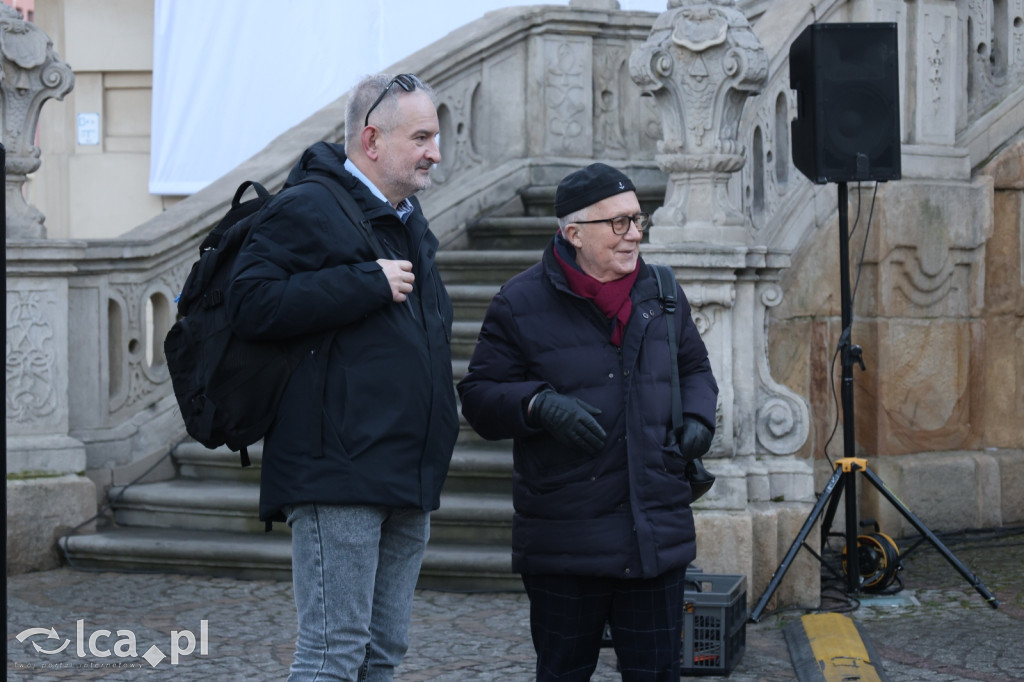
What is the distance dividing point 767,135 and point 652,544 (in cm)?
428

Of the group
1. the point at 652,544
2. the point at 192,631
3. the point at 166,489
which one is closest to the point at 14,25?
the point at 166,489

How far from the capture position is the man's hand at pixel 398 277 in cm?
368

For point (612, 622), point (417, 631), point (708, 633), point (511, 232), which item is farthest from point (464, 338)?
point (612, 622)

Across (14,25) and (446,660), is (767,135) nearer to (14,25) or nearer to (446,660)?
(446,660)

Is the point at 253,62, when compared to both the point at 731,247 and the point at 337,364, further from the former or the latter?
the point at 337,364

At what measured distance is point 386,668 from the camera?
12.7 ft

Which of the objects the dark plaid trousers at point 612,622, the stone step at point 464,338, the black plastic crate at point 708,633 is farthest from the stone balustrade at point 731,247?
the dark plaid trousers at point 612,622

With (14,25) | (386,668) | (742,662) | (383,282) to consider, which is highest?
(14,25)

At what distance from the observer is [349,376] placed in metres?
3.66

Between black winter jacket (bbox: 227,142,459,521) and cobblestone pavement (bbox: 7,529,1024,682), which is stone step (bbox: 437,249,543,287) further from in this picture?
black winter jacket (bbox: 227,142,459,521)

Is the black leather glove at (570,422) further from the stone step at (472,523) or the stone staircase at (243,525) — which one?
the stone step at (472,523)

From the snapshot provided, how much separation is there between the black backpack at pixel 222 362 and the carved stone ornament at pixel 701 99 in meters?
3.42

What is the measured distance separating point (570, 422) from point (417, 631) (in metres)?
2.83

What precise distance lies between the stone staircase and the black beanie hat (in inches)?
131
